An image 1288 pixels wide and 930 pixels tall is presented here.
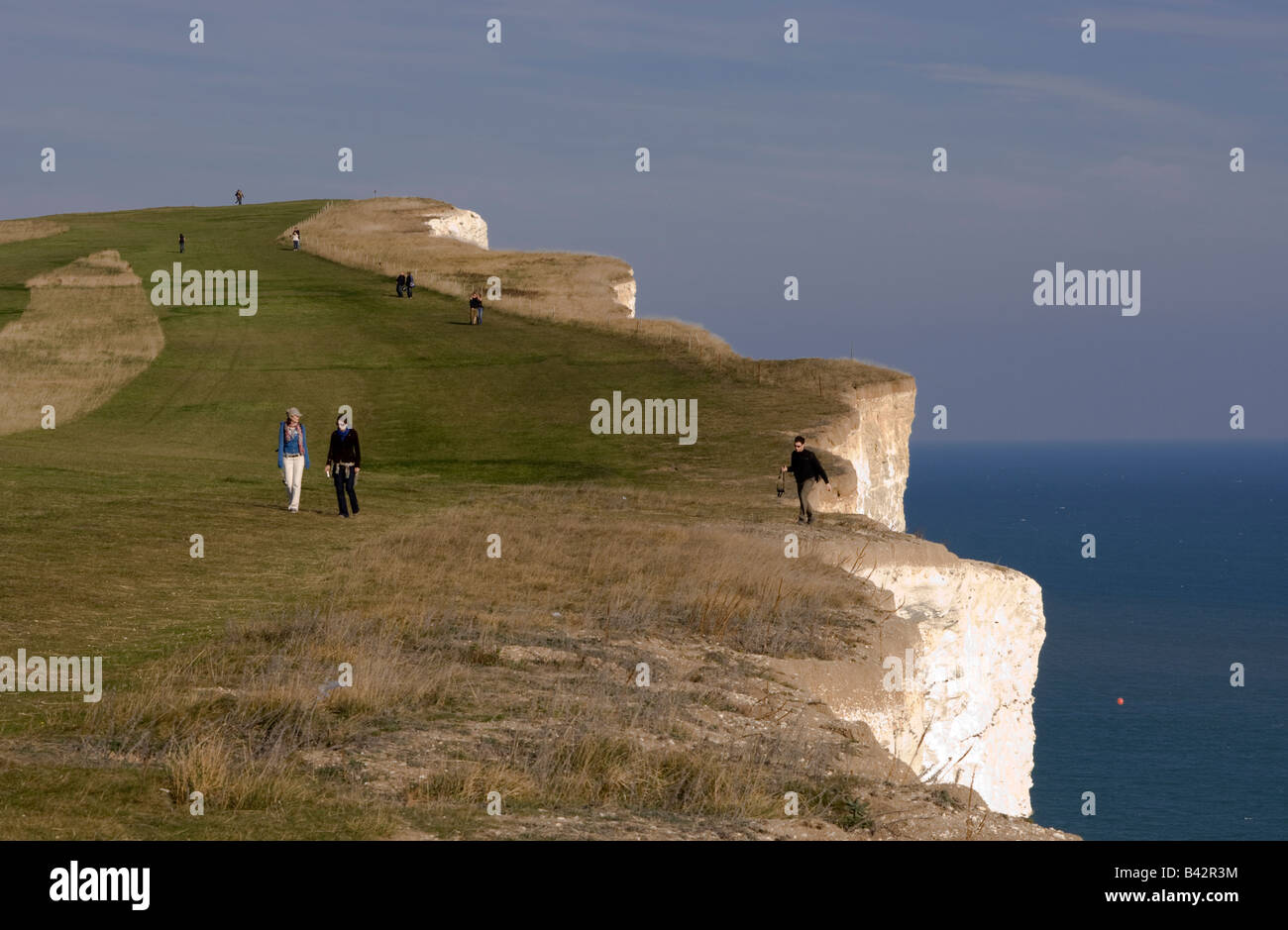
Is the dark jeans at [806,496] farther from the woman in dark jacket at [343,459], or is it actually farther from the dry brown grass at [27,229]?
the dry brown grass at [27,229]

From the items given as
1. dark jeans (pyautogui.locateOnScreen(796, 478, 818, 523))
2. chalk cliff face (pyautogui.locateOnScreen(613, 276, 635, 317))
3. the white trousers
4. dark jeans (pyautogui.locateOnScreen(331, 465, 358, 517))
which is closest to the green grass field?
dark jeans (pyautogui.locateOnScreen(331, 465, 358, 517))

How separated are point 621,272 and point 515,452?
38981mm

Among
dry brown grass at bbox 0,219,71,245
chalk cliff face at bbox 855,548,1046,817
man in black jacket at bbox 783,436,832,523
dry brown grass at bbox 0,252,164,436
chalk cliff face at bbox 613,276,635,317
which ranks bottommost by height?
chalk cliff face at bbox 855,548,1046,817

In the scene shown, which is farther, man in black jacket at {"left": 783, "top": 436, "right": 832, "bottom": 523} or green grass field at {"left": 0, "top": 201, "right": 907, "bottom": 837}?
man in black jacket at {"left": 783, "top": 436, "right": 832, "bottom": 523}

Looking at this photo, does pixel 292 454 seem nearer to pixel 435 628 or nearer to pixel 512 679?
pixel 435 628

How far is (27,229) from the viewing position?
102m

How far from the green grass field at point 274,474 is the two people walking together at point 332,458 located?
26.1 inches

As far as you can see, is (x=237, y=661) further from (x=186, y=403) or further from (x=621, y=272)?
(x=621, y=272)

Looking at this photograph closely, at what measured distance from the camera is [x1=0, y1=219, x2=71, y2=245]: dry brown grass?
319 feet

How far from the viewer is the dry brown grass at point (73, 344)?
50.9m

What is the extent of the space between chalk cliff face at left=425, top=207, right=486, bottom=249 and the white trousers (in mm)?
70559

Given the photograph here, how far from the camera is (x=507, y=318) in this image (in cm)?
6581

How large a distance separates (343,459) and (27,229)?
8464 cm

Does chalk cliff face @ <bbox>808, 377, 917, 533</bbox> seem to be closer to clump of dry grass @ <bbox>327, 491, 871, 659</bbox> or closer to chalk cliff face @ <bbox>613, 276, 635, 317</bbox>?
clump of dry grass @ <bbox>327, 491, 871, 659</bbox>
